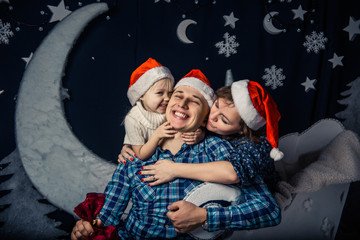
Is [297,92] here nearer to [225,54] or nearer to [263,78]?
[263,78]

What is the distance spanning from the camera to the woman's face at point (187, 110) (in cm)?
128

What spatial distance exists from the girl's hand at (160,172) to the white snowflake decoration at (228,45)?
97cm

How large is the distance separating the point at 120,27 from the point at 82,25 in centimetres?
25

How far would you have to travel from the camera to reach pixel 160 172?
4.26 ft

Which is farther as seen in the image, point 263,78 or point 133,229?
point 263,78

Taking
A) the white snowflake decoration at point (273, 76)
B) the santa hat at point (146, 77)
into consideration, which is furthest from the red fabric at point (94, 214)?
the white snowflake decoration at point (273, 76)

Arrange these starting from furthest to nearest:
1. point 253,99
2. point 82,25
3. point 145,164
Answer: point 82,25 → point 145,164 → point 253,99

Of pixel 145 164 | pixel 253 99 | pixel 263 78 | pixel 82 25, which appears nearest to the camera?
pixel 253 99

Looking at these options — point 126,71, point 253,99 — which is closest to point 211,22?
point 126,71

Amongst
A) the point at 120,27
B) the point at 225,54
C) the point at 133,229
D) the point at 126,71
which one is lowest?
the point at 133,229

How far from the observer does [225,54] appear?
189 cm

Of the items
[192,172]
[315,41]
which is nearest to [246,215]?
[192,172]

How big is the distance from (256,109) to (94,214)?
39.2 inches

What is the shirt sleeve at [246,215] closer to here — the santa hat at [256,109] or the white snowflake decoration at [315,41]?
the santa hat at [256,109]
